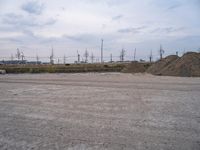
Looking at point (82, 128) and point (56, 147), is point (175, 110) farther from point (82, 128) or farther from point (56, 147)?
point (56, 147)

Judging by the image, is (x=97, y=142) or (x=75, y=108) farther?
(x=75, y=108)

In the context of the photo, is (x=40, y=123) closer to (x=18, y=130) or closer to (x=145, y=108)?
(x=18, y=130)

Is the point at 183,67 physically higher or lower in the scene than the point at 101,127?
higher

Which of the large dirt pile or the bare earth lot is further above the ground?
the large dirt pile

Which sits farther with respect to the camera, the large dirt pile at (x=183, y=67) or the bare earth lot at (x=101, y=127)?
the large dirt pile at (x=183, y=67)

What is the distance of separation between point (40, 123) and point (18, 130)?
85 centimetres

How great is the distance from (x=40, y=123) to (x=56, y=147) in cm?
228

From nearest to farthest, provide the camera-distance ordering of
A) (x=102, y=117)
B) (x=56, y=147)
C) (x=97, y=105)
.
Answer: (x=56, y=147)
(x=102, y=117)
(x=97, y=105)

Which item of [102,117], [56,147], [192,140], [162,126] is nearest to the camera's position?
[56,147]

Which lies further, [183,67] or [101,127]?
[183,67]

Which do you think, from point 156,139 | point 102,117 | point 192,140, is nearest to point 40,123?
point 102,117

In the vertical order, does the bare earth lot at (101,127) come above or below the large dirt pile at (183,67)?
below

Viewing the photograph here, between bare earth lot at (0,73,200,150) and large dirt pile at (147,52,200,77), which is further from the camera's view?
large dirt pile at (147,52,200,77)

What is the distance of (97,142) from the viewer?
5.21 m
